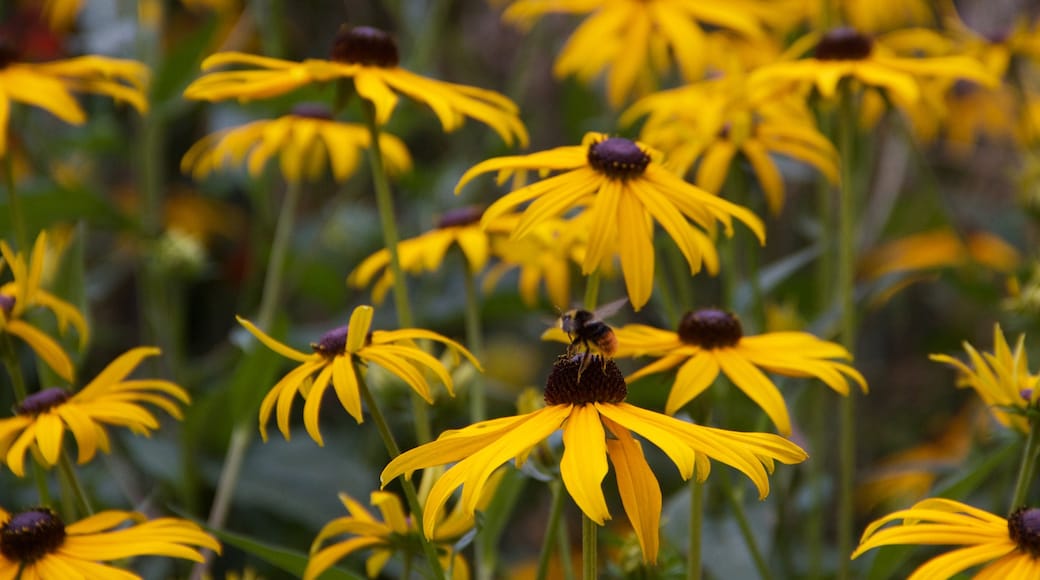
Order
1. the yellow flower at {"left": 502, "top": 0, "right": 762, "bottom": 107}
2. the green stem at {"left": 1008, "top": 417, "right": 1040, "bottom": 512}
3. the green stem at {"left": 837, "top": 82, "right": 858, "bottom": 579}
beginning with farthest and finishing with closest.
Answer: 1. the yellow flower at {"left": 502, "top": 0, "right": 762, "bottom": 107}
2. the green stem at {"left": 837, "top": 82, "right": 858, "bottom": 579}
3. the green stem at {"left": 1008, "top": 417, "right": 1040, "bottom": 512}

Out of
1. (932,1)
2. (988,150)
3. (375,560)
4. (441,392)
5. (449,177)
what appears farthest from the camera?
(988,150)

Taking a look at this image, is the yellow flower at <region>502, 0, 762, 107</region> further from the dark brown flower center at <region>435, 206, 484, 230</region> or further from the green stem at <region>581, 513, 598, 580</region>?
the green stem at <region>581, 513, 598, 580</region>

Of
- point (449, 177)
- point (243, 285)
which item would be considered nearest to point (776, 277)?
point (449, 177)

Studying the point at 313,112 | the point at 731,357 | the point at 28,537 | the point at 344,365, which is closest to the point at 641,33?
the point at 313,112

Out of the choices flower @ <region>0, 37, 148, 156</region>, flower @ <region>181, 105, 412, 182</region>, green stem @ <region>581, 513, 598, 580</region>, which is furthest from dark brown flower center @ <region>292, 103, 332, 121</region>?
green stem @ <region>581, 513, 598, 580</region>

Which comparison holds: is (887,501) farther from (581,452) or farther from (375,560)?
(581,452)

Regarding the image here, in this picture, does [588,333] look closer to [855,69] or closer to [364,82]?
[364,82]
